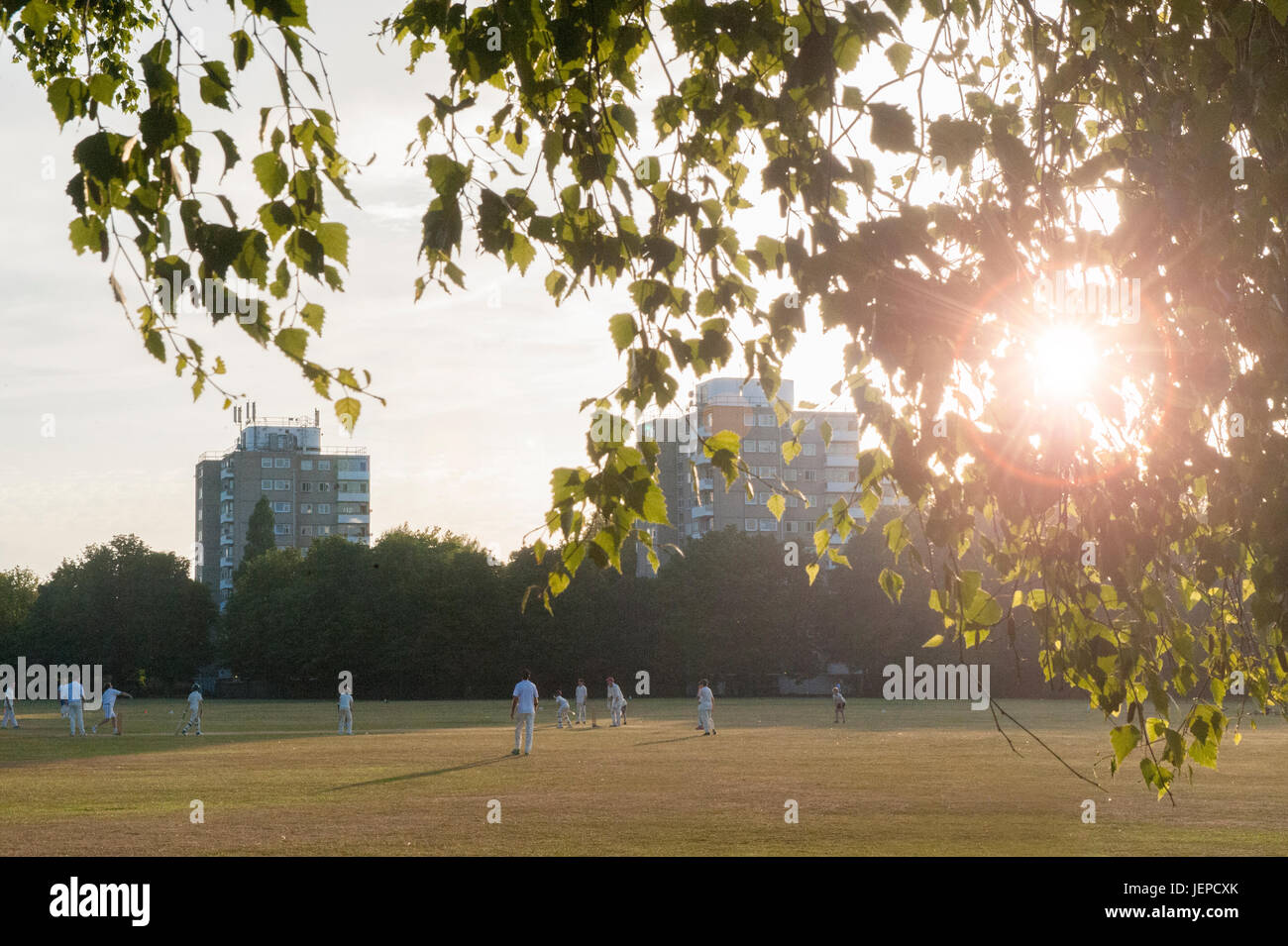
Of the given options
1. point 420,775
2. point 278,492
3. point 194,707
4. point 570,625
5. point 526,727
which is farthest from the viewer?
point 278,492

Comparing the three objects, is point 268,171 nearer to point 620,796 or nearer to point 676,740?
point 620,796

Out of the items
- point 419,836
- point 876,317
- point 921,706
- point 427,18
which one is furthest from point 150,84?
point 921,706

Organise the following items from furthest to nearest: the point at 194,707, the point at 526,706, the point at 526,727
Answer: the point at 194,707
the point at 526,727
the point at 526,706

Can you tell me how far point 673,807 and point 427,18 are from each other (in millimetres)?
16608

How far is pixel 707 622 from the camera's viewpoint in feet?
313

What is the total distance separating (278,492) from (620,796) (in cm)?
14141

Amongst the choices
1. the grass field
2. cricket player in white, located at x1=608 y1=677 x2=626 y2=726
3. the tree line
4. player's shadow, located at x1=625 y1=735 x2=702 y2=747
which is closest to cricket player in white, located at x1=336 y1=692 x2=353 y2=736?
the grass field

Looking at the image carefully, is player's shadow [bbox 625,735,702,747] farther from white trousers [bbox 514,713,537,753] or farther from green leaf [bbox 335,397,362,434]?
green leaf [bbox 335,397,362,434]

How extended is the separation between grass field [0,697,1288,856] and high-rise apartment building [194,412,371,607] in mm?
116722

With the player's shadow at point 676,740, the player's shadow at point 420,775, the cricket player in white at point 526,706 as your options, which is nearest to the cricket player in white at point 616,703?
the player's shadow at point 676,740

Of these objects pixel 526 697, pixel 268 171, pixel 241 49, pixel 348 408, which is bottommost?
pixel 526 697

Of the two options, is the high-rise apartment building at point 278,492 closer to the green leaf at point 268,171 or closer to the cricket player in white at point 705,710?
the cricket player in white at point 705,710

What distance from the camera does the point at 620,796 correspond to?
21.8 meters

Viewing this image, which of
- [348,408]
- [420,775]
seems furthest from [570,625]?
[348,408]
